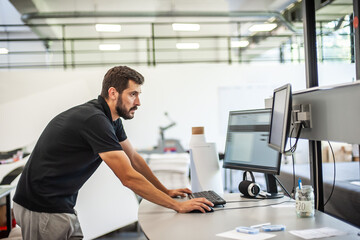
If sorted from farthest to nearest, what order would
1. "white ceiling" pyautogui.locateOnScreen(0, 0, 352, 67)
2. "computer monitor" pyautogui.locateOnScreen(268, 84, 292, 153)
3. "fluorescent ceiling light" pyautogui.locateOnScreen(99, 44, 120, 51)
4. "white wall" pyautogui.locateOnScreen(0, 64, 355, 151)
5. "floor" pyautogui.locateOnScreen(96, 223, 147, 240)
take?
"fluorescent ceiling light" pyautogui.locateOnScreen(99, 44, 120, 51) < "white ceiling" pyautogui.locateOnScreen(0, 0, 352, 67) < "white wall" pyautogui.locateOnScreen(0, 64, 355, 151) < "floor" pyautogui.locateOnScreen(96, 223, 147, 240) < "computer monitor" pyautogui.locateOnScreen(268, 84, 292, 153)

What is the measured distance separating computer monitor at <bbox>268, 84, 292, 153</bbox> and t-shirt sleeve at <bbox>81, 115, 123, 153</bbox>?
68 cm

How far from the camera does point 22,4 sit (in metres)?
7.93

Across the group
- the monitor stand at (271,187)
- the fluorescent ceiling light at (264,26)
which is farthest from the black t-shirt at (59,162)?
the fluorescent ceiling light at (264,26)

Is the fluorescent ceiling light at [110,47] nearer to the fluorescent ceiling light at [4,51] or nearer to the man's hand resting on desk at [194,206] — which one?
the fluorescent ceiling light at [4,51]

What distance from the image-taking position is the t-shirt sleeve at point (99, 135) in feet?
5.52

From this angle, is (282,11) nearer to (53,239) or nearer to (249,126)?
(249,126)

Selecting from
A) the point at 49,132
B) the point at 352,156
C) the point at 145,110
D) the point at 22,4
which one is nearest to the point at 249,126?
the point at 49,132

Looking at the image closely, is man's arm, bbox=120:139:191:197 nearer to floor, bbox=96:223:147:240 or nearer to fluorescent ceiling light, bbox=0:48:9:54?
floor, bbox=96:223:147:240

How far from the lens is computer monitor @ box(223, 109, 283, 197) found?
1884mm

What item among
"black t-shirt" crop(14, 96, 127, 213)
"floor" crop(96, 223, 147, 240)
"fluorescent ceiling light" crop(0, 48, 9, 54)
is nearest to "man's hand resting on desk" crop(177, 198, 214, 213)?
"black t-shirt" crop(14, 96, 127, 213)

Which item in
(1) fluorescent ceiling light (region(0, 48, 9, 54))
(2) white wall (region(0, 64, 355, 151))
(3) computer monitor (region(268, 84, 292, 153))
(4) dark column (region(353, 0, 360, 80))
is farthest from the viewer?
(1) fluorescent ceiling light (region(0, 48, 9, 54))

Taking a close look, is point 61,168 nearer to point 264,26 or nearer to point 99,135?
point 99,135

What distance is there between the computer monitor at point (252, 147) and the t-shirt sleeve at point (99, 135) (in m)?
0.69

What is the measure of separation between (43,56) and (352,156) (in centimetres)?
695
